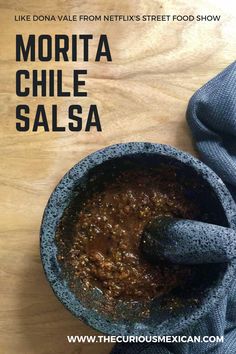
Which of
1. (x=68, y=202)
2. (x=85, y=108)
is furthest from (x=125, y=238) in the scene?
(x=85, y=108)

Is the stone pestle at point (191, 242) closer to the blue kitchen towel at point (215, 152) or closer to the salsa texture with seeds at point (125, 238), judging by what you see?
the salsa texture with seeds at point (125, 238)

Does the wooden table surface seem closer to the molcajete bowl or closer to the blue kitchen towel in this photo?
the blue kitchen towel

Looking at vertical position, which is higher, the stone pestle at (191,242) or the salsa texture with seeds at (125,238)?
the stone pestle at (191,242)

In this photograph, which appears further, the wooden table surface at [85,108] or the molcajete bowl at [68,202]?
the wooden table surface at [85,108]

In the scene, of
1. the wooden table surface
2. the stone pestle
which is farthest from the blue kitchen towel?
the stone pestle

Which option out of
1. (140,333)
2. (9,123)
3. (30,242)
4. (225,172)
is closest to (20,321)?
(30,242)

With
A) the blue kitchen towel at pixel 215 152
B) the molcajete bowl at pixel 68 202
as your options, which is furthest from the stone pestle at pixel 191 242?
the blue kitchen towel at pixel 215 152
